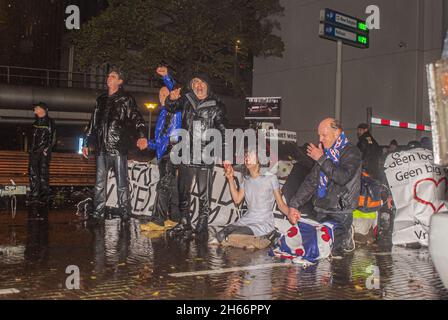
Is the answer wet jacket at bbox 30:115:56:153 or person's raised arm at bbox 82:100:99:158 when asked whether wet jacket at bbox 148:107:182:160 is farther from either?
wet jacket at bbox 30:115:56:153

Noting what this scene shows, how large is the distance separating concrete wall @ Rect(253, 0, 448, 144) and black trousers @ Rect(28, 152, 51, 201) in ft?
37.4

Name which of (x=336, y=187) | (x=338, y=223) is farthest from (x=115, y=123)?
(x=338, y=223)

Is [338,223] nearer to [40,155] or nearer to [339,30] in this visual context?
[339,30]

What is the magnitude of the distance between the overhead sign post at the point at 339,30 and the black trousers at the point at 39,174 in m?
6.74

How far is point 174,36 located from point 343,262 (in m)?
17.2

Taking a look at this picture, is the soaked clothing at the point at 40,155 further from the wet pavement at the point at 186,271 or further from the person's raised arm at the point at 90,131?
the wet pavement at the point at 186,271

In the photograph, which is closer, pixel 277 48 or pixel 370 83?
pixel 370 83

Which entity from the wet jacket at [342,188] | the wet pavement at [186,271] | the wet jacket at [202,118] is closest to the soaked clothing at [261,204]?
the wet pavement at [186,271]

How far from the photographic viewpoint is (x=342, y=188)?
23.1 feet

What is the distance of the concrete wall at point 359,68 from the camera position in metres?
19.6

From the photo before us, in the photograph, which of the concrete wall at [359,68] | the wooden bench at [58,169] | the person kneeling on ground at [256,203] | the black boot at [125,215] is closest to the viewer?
the person kneeling on ground at [256,203]

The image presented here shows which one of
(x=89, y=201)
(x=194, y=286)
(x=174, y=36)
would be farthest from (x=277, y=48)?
(x=194, y=286)

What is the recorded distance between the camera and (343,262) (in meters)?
6.67
